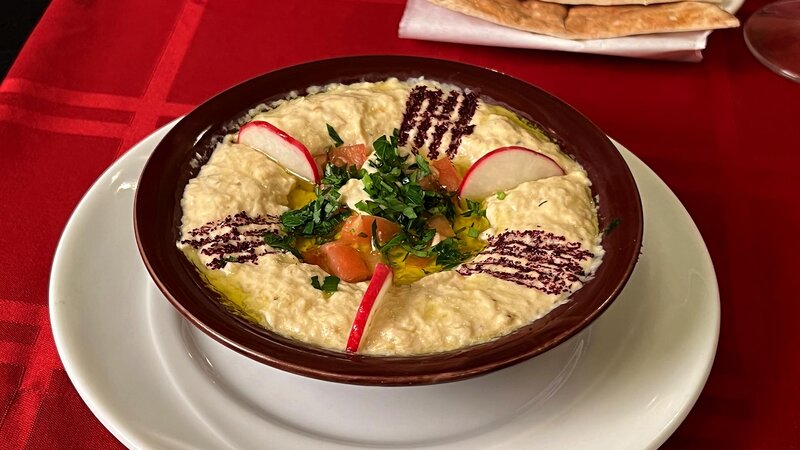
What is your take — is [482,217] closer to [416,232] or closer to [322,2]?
[416,232]

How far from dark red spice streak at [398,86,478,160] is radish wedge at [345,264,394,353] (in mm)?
757

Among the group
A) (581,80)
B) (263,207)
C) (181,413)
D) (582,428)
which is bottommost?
(181,413)

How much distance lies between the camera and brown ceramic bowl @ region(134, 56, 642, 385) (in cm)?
184

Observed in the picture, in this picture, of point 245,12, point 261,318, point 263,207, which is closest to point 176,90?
point 245,12

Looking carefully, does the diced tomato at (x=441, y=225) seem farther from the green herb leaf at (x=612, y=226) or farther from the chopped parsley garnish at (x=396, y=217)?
the green herb leaf at (x=612, y=226)

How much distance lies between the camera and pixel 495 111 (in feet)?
8.90

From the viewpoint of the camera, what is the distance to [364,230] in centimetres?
234

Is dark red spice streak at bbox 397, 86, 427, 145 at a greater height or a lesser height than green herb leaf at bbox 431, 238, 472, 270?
greater

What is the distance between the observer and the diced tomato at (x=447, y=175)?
8.41 ft

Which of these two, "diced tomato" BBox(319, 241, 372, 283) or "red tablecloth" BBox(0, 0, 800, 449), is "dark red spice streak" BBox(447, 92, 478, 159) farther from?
"red tablecloth" BBox(0, 0, 800, 449)

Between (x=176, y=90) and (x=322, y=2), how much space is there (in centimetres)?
93

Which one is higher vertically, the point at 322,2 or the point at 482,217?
the point at 322,2

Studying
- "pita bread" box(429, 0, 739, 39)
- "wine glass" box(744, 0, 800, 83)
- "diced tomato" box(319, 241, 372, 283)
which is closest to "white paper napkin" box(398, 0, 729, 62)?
"pita bread" box(429, 0, 739, 39)

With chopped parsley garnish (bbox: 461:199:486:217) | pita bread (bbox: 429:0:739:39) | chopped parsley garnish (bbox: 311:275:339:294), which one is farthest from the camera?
pita bread (bbox: 429:0:739:39)
